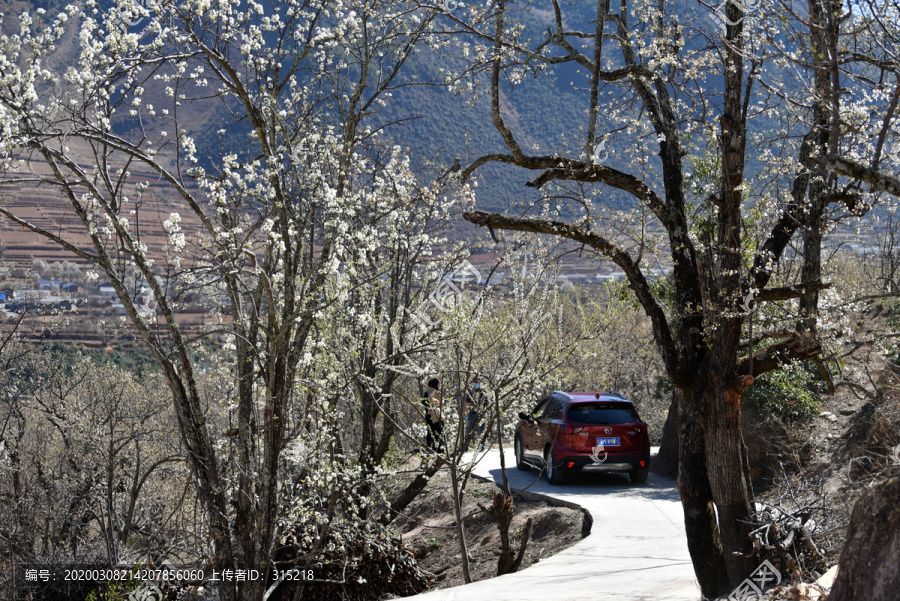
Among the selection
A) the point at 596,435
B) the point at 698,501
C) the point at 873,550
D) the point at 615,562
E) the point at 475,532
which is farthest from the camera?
the point at 475,532

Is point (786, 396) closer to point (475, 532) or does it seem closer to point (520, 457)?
point (520, 457)

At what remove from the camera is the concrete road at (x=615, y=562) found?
713 cm

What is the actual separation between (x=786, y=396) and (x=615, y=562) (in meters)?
6.87

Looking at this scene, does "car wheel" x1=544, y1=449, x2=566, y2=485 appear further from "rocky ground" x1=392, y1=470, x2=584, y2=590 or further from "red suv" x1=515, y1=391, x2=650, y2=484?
"rocky ground" x1=392, y1=470, x2=584, y2=590

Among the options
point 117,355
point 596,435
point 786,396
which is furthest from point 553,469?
point 117,355

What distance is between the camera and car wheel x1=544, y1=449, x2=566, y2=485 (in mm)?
14195

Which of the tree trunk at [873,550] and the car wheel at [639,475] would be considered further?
the car wheel at [639,475]

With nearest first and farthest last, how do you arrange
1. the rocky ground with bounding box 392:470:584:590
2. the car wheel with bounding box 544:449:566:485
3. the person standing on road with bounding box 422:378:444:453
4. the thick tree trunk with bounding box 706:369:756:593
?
1. the thick tree trunk with bounding box 706:369:756:593
2. the person standing on road with bounding box 422:378:444:453
3. the rocky ground with bounding box 392:470:584:590
4. the car wheel with bounding box 544:449:566:485

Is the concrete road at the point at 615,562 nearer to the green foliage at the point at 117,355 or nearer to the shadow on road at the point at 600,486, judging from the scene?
the shadow on road at the point at 600,486

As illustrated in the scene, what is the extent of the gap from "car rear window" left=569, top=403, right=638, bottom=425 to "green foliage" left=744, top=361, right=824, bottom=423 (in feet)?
7.49

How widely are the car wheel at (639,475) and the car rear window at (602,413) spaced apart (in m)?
1.23

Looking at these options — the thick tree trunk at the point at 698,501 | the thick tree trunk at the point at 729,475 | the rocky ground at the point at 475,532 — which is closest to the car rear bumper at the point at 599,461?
the rocky ground at the point at 475,532

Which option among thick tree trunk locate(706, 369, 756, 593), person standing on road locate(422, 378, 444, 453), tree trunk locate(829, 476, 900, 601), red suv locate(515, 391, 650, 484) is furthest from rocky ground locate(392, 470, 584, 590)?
tree trunk locate(829, 476, 900, 601)

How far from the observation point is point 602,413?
45.7ft
